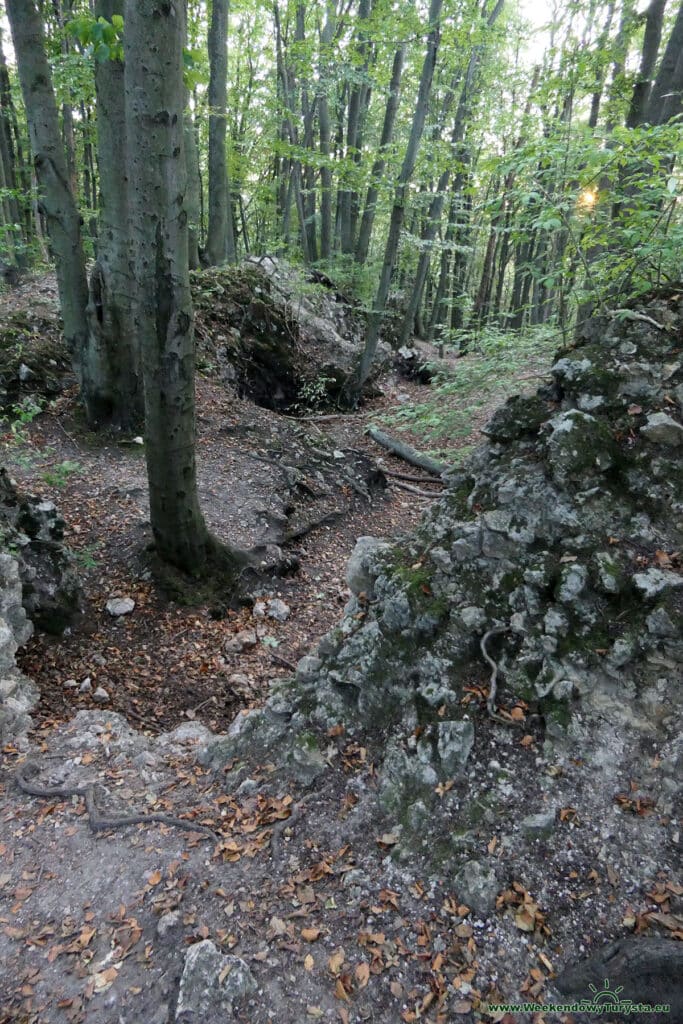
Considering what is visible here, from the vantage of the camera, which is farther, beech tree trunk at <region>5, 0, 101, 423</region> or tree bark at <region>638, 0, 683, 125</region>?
tree bark at <region>638, 0, 683, 125</region>

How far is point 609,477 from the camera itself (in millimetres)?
3242

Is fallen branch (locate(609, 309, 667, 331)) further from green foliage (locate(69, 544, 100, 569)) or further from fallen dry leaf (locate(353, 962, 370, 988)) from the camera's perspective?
green foliage (locate(69, 544, 100, 569))

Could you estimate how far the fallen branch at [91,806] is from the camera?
3.20 m

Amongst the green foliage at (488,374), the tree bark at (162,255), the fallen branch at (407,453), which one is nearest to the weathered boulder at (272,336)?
the fallen branch at (407,453)

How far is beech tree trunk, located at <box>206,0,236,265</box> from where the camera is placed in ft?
38.7

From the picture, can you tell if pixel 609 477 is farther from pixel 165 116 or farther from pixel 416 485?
pixel 416 485

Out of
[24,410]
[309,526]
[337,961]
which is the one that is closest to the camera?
[337,961]

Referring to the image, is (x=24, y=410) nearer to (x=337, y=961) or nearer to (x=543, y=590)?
(x=543, y=590)

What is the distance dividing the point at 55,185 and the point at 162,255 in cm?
437

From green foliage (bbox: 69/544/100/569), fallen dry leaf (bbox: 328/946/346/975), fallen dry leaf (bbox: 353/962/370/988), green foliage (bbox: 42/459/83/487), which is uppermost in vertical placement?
green foliage (bbox: 42/459/83/487)

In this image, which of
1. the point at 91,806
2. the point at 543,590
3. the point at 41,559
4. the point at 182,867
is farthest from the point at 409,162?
the point at 182,867

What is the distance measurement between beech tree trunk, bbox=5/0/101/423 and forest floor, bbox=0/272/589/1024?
372 cm

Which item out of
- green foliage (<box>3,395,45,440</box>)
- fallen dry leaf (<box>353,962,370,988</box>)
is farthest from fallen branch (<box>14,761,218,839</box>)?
green foliage (<box>3,395,45,440</box>)

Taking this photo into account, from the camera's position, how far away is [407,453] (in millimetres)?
9922
